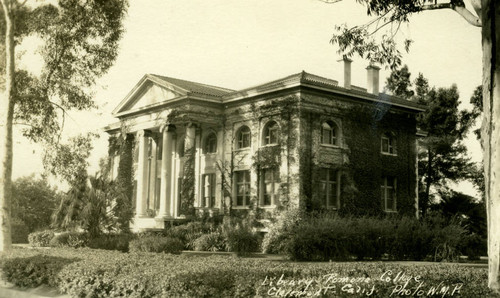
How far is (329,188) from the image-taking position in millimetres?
30172

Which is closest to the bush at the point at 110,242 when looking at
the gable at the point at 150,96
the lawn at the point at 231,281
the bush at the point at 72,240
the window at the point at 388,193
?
the bush at the point at 72,240

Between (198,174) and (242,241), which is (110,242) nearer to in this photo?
(242,241)

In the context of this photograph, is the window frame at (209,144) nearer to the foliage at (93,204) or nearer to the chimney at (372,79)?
the chimney at (372,79)

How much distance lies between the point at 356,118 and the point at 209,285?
77.7 feet

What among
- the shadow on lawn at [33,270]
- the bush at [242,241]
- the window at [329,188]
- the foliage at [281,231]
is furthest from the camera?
the window at [329,188]

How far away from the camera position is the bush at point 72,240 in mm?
24656

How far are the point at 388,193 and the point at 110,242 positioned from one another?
17.9 m

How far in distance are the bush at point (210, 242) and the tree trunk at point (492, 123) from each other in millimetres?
18362

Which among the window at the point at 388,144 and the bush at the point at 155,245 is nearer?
the bush at the point at 155,245

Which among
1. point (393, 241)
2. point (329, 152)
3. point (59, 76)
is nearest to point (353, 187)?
point (329, 152)

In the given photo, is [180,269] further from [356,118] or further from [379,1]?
[356,118]

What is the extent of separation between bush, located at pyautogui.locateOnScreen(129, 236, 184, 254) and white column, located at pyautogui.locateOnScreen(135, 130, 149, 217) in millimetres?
12972

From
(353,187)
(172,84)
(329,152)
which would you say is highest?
(172,84)

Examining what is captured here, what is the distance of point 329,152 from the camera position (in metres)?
30.1
